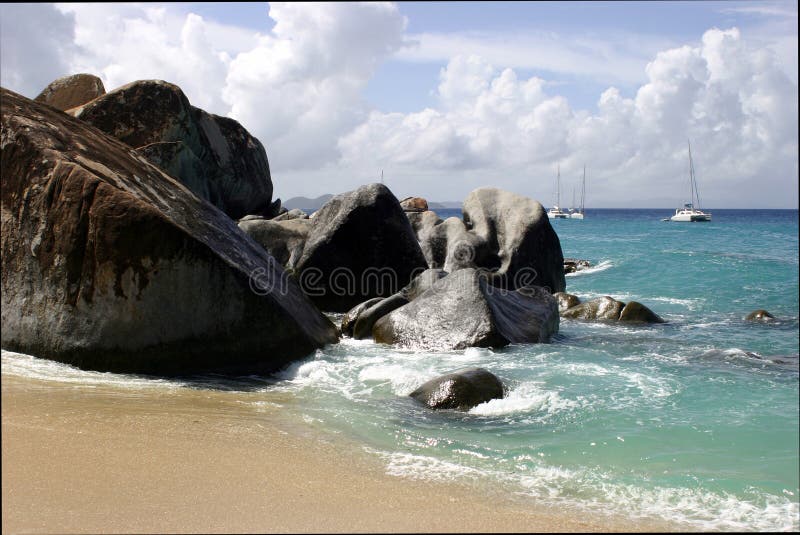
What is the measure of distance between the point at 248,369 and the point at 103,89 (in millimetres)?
11085

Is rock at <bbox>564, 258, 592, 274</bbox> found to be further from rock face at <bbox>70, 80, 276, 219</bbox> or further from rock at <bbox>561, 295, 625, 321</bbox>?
rock face at <bbox>70, 80, 276, 219</bbox>

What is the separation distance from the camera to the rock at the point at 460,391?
20.7 feet

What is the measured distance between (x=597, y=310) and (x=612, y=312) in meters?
0.31

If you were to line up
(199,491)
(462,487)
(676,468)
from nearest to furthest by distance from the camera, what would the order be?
(199,491)
(462,487)
(676,468)

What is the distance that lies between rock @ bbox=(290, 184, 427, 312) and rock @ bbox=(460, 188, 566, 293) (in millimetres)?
3357

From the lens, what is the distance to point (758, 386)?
682 centimetres

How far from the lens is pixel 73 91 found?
15.3 m

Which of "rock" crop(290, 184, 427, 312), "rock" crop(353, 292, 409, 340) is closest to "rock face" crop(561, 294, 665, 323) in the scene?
"rock" crop(290, 184, 427, 312)

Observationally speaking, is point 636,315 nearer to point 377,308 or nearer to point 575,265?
point 377,308

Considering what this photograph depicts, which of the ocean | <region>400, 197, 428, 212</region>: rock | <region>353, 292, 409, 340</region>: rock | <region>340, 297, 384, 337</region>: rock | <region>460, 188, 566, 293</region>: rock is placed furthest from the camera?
<region>400, 197, 428, 212</region>: rock

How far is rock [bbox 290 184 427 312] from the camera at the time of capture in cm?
1223

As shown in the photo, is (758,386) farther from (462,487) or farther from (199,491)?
(199,491)

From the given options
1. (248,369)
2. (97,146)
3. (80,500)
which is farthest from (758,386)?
(97,146)

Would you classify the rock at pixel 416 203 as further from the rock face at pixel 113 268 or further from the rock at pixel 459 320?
the rock face at pixel 113 268
